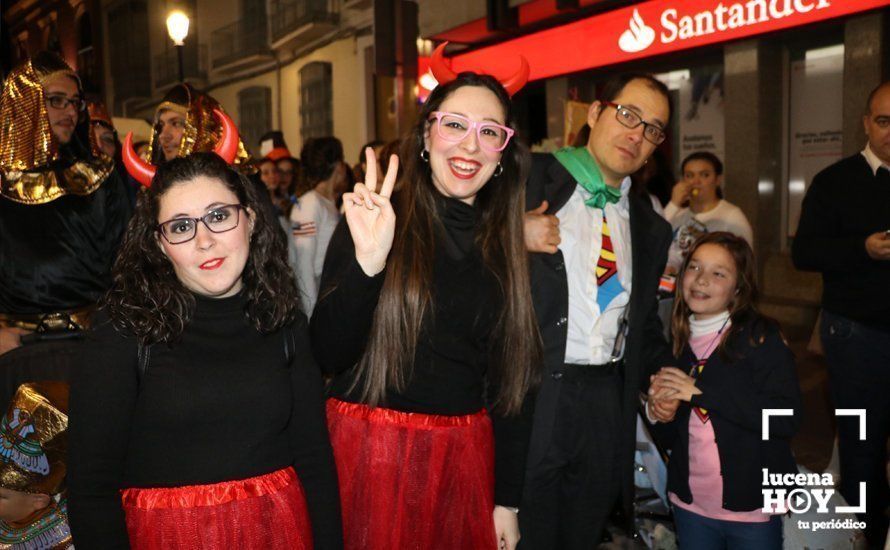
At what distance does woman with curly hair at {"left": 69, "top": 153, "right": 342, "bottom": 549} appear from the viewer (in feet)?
4.97

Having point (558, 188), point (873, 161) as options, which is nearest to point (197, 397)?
point (558, 188)

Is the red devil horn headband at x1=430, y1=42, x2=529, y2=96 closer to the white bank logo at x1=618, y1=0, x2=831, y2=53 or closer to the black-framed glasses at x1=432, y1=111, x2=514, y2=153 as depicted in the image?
the black-framed glasses at x1=432, y1=111, x2=514, y2=153

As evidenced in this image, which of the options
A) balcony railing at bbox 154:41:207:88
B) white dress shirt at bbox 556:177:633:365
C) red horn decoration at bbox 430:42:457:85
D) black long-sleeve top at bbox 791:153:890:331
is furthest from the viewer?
balcony railing at bbox 154:41:207:88

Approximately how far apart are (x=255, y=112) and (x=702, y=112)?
558cm

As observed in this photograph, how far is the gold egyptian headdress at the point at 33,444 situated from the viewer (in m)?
2.02

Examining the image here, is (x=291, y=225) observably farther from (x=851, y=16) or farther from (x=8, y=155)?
(x=851, y=16)

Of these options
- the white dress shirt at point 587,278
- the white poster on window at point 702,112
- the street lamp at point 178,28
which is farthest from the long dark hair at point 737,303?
the white poster on window at point 702,112

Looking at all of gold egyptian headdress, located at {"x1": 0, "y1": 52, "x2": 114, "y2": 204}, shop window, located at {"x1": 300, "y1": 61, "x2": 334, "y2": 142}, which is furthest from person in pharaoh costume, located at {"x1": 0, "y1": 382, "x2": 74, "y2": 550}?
shop window, located at {"x1": 300, "y1": 61, "x2": 334, "y2": 142}

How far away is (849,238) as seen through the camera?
3.39 meters

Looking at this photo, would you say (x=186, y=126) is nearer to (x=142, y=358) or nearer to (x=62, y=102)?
(x=62, y=102)

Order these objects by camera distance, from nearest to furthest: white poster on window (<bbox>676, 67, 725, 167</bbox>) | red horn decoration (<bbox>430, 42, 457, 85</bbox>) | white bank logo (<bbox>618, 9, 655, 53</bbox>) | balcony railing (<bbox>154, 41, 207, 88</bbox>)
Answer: red horn decoration (<bbox>430, 42, 457, 85</bbox>), balcony railing (<bbox>154, 41, 207, 88</bbox>), white poster on window (<bbox>676, 67, 725, 167</bbox>), white bank logo (<bbox>618, 9, 655, 53</bbox>)

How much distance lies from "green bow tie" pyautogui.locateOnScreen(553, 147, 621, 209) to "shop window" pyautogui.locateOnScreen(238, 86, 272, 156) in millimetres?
5062

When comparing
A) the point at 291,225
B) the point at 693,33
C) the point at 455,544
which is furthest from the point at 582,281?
the point at 693,33

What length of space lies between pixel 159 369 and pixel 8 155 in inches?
70.4
